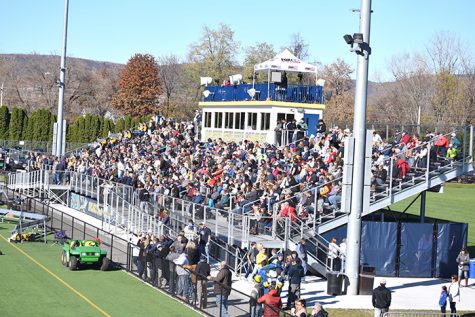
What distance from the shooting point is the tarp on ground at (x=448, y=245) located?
30.9 metres

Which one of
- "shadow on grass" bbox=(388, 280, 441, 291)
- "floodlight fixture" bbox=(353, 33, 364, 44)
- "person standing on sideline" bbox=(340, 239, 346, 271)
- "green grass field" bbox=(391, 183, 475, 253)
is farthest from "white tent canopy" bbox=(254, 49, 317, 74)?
"floodlight fixture" bbox=(353, 33, 364, 44)

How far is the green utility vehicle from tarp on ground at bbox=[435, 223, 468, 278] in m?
12.4

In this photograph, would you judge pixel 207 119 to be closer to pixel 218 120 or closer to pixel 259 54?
pixel 218 120

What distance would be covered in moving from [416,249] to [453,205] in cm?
3569

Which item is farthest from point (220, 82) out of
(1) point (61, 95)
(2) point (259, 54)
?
(1) point (61, 95)

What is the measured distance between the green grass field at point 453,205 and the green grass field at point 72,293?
23104 millimetres

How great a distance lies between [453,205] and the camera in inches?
2549

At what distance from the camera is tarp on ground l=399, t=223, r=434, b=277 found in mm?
30516

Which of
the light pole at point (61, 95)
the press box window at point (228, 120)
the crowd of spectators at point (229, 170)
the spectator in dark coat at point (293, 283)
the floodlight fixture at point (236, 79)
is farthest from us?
the light pole at point (61, 95)

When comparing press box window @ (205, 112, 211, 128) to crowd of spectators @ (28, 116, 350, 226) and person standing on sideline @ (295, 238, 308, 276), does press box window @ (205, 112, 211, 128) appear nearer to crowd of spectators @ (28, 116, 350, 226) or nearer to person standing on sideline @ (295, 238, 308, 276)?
crowd of spectators @ (28, 116, 350, 226)

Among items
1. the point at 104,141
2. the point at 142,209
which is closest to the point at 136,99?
the point at 104,141

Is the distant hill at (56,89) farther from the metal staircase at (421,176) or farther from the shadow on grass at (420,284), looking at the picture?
the shadow on grass at (420,284)

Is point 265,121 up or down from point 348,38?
down

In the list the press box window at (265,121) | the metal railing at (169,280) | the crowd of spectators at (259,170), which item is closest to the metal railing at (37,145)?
the crowd of spectators at (259,170)
